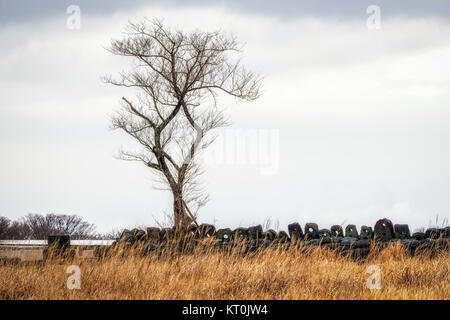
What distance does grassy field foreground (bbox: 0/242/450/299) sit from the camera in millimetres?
7273

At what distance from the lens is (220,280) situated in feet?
25.8

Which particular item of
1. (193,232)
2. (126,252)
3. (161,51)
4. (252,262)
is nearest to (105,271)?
(126,252)

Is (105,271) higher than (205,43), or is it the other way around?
(205,43)

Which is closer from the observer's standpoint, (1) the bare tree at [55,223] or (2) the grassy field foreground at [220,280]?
(2) the grassy field foreground at [220,280]

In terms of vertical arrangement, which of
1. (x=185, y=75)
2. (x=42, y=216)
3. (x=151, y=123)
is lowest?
(x=42, y=216)

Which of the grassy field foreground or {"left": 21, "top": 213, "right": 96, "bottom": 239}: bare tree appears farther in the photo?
{"left": 21, "top": 213, "right": 96, "bottom": 239}: bare tree

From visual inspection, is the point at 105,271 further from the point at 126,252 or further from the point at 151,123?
the point at 151,123

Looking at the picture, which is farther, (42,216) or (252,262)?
(42,216)

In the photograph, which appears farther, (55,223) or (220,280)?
(55,223)

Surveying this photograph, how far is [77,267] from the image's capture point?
8227 mm

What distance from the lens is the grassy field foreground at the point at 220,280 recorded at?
7.27 metres
